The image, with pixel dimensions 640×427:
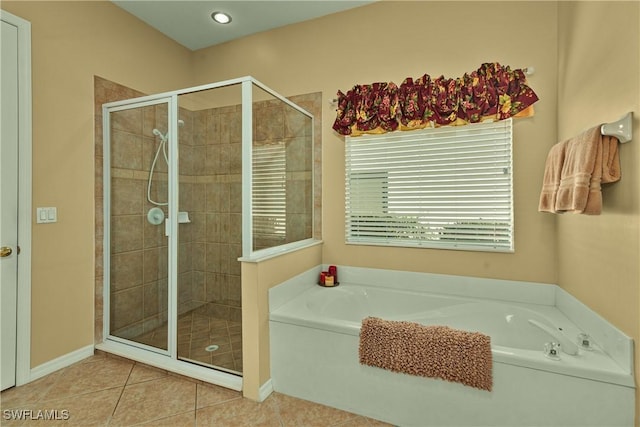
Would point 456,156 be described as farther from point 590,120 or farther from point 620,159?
point 620,159

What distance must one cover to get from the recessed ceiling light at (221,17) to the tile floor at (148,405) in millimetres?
2919

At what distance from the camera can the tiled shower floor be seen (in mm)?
2109

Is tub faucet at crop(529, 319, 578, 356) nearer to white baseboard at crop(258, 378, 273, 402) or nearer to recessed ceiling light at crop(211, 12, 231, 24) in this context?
white baseboard at crop(258, 378, 273, 402)

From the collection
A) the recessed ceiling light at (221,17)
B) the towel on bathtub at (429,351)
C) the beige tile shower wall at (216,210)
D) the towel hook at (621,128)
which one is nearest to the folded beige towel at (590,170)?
the towel hook at (621,128)

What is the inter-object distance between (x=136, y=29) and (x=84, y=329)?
2.57 m

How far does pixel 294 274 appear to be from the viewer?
93.7 inches

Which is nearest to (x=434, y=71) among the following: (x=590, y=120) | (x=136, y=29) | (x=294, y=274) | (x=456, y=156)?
(x=456, y=156)

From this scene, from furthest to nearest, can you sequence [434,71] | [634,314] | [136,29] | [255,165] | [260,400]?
[136,29] → [434,71] → [255,165] → [260,400] → [634,314]

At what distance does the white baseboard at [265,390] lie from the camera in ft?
6.36

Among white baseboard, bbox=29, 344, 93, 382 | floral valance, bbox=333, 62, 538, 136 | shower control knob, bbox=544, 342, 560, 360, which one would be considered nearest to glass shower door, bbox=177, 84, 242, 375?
white baseboard, bbox=29, 344, 93, 382

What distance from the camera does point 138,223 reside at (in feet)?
8.09

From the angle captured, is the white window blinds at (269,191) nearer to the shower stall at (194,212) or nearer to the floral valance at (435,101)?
the shower stall at (194,212)

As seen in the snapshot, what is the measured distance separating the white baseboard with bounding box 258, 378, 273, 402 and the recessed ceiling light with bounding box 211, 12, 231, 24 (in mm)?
2941

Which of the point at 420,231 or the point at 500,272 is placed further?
the point at 420,231
